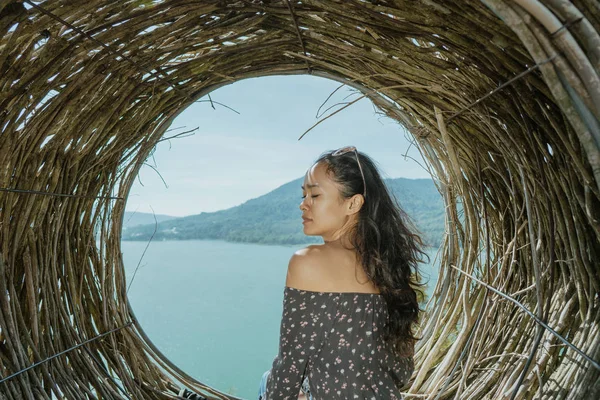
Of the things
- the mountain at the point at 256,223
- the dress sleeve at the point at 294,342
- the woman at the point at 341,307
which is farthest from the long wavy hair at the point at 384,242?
the mountain at the point at 256,223

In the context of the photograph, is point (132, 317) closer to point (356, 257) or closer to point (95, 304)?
point (95, 304)

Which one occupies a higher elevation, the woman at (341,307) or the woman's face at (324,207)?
the woman's face at (324,207)

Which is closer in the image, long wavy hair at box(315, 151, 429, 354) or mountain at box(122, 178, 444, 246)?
long wavy hair at box(315, 151, 429, 354)

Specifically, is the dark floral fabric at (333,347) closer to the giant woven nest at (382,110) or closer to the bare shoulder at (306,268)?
the bare shoulder at (306,268)

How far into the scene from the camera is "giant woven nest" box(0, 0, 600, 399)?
116cm

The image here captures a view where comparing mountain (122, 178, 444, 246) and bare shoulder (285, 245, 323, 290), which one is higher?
mountain (122, 178, 444, 246)

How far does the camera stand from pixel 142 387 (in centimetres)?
218

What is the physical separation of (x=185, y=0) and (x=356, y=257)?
0.94 meters

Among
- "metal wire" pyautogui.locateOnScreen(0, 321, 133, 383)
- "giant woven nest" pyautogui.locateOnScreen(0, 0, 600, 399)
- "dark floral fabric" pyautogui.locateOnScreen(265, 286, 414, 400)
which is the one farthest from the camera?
"dark floral fabric" pyautogui.locateOnScreen(265, 286, 414, 400)

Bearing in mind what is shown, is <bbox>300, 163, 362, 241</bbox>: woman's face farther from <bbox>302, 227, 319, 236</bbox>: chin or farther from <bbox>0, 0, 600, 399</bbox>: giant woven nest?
<bbox>0, 0, 600, 399</bbox>: giant woven nest

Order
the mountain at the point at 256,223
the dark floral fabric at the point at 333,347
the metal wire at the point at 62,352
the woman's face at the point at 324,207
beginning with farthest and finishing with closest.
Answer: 1. the mountain at the point at 256,223
2. the woman's face at the point at 324,207
3. the dark floral fabric at the point at 333,347
4. the metal wire at the point at 62,352

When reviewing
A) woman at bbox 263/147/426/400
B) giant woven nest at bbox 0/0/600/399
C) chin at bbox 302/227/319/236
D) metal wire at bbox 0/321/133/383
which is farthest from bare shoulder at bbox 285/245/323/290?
metal wire at bbox 0/321/133/383

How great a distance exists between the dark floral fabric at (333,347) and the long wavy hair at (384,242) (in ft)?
0.17

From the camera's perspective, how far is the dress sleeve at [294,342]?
161 cm
